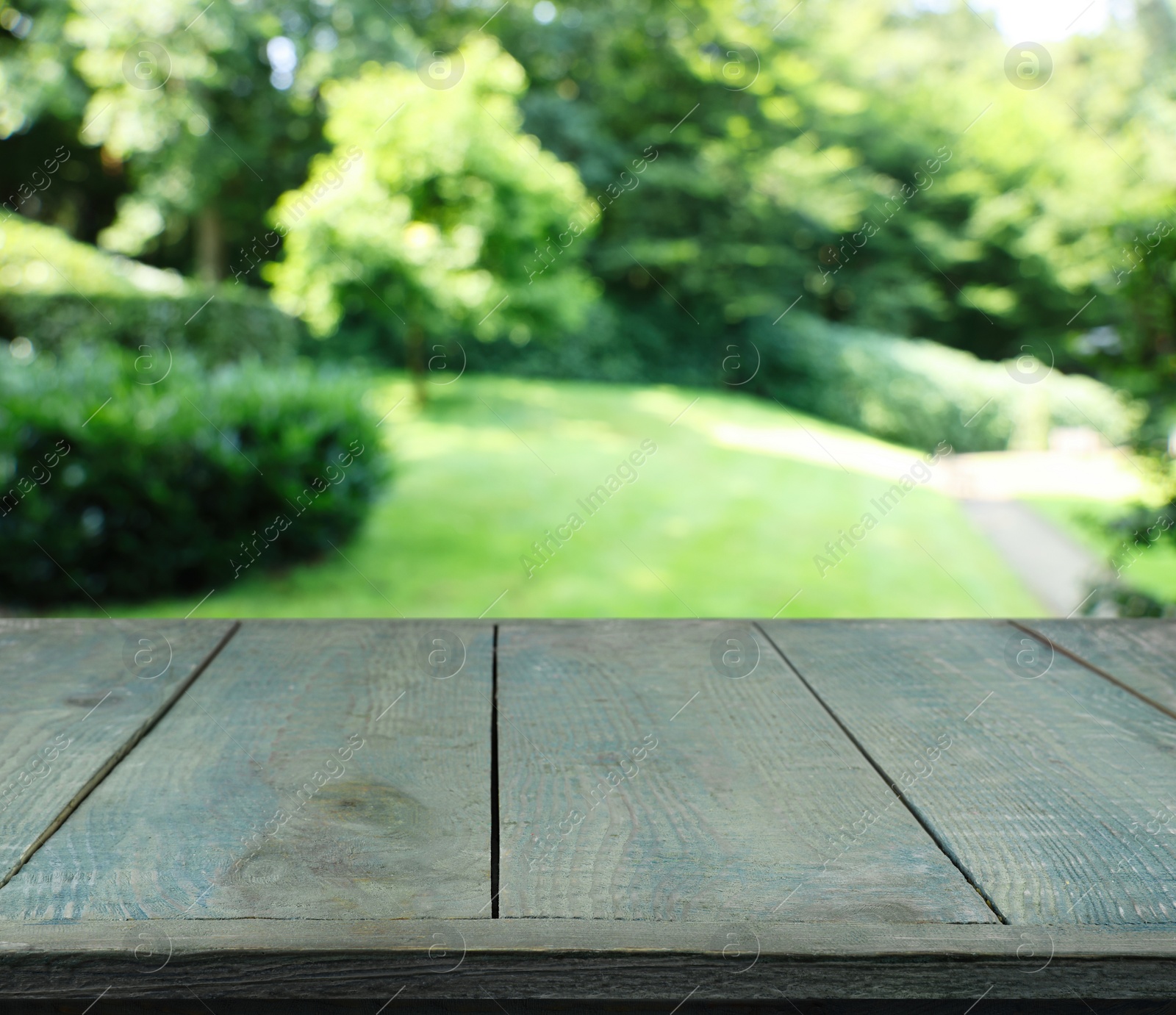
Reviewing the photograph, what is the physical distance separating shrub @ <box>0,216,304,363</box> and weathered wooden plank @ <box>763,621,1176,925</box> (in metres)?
7.71

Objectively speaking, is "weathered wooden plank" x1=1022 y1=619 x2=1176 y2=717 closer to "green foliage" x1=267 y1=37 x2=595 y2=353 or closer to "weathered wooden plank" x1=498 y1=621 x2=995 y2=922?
"weathered wooden plank" x1=498 y1=621 x2=995 y2=922

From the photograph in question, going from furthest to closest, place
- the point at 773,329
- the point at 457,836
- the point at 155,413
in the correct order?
the point at 773,329
the point at 155,413
the point at 457,836

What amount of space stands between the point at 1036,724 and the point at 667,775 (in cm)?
41

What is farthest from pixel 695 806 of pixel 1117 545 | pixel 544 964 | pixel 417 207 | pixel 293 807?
pixel 417 207

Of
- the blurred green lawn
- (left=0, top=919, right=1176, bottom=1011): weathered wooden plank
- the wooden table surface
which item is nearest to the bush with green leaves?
the blurred green lawn

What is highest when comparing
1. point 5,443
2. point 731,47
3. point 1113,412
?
point 731,47

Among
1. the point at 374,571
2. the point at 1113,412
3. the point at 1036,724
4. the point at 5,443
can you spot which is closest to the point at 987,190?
the point at 1113,412

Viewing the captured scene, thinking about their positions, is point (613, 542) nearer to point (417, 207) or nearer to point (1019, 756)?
point (417, 207)

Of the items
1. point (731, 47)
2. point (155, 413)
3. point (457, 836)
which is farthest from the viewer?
point (731, 47)

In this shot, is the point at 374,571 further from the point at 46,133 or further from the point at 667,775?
the point at 46,133

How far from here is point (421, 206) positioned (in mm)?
8289

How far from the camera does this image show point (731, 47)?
1377 centimetres

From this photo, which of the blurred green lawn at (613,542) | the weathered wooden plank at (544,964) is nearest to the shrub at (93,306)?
the blurred green lawn at (613,542)

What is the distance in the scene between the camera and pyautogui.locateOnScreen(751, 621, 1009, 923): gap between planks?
26.4 inches
